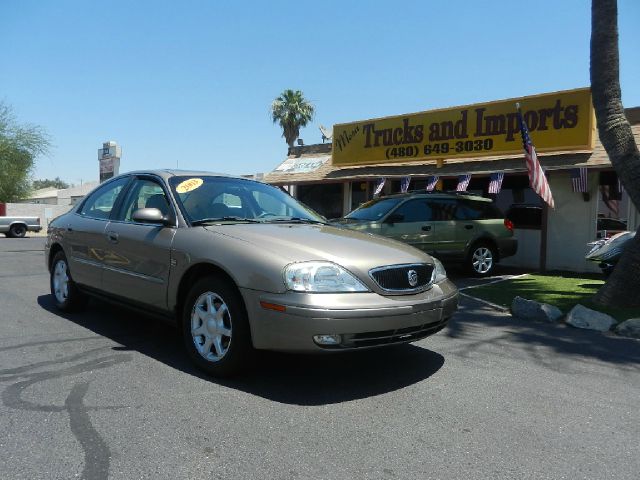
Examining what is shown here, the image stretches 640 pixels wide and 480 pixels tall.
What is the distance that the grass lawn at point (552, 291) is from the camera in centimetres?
726

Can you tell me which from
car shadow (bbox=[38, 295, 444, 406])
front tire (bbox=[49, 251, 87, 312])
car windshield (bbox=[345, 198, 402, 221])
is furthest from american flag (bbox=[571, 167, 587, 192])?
front tire (bbox=[49, 251, 87, 312])

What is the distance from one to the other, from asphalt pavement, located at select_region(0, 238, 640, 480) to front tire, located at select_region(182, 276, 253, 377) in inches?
6.3

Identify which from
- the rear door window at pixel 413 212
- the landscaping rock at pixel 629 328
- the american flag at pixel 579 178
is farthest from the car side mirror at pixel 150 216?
the american flag at pixel 579 178

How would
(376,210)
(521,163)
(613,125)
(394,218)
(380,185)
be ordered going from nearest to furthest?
(613,125), (394,218), (376,210), (521,163), (380,185)

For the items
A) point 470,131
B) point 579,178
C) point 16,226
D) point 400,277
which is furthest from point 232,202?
point 16,226

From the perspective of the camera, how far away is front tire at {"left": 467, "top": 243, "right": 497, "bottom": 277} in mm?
10914

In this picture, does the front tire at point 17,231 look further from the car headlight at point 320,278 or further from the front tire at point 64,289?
the car headlight at point 320,278

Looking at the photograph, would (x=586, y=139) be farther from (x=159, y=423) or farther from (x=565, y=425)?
(x=159, y=423)

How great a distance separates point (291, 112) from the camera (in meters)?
38.7

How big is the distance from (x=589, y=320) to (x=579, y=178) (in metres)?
5.75

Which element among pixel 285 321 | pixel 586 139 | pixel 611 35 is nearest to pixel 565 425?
pixel 285 321

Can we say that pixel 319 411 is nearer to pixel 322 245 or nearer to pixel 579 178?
pixel 322 245

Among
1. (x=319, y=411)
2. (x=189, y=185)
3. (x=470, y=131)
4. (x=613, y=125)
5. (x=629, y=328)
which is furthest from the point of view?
(x=470, y=131)

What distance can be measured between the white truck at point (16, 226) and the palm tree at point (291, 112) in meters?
18.9
